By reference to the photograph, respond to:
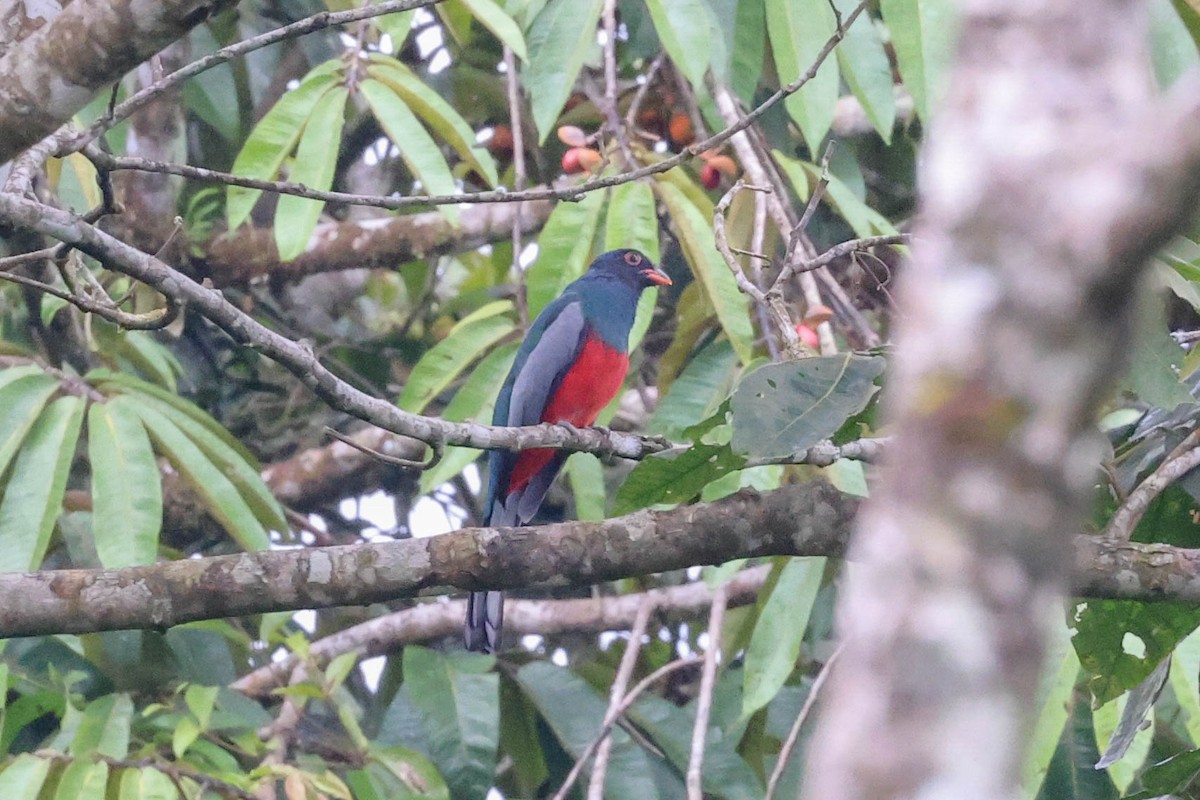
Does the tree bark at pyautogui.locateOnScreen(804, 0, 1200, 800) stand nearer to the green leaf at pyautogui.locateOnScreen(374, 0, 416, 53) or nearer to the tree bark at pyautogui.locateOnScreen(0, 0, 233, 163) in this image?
the tree bark at pyautogui.locateOnScreen(0, 0, 233, 163)

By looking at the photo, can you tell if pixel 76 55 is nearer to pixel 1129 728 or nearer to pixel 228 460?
pixel 228 460

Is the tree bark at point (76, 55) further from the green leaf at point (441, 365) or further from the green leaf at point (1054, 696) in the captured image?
the green leaf at point (1054, 696)

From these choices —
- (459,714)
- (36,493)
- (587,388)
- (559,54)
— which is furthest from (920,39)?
(36,493)

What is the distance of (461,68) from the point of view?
7.12m

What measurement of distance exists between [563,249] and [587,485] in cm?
88

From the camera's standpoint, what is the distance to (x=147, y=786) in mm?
3594

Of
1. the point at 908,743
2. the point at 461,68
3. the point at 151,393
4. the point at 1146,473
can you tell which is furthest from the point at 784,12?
the point at 908,743

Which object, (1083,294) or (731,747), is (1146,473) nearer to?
(731,747)

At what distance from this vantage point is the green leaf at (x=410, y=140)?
178 inches

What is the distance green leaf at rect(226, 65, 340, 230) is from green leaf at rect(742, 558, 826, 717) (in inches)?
82.4

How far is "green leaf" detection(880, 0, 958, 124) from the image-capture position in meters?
3.90

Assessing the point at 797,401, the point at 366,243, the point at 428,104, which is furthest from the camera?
the point at 366,243

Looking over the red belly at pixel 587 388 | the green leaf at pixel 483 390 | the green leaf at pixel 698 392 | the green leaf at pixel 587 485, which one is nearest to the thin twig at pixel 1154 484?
the green leaf at pixel 698 392

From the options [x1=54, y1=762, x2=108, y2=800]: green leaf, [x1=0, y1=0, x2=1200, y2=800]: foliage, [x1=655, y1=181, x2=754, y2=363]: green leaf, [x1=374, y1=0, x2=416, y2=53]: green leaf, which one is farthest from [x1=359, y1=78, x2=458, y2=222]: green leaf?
[x1=54, y1=762, x2=108, y2=800]: green leaf
